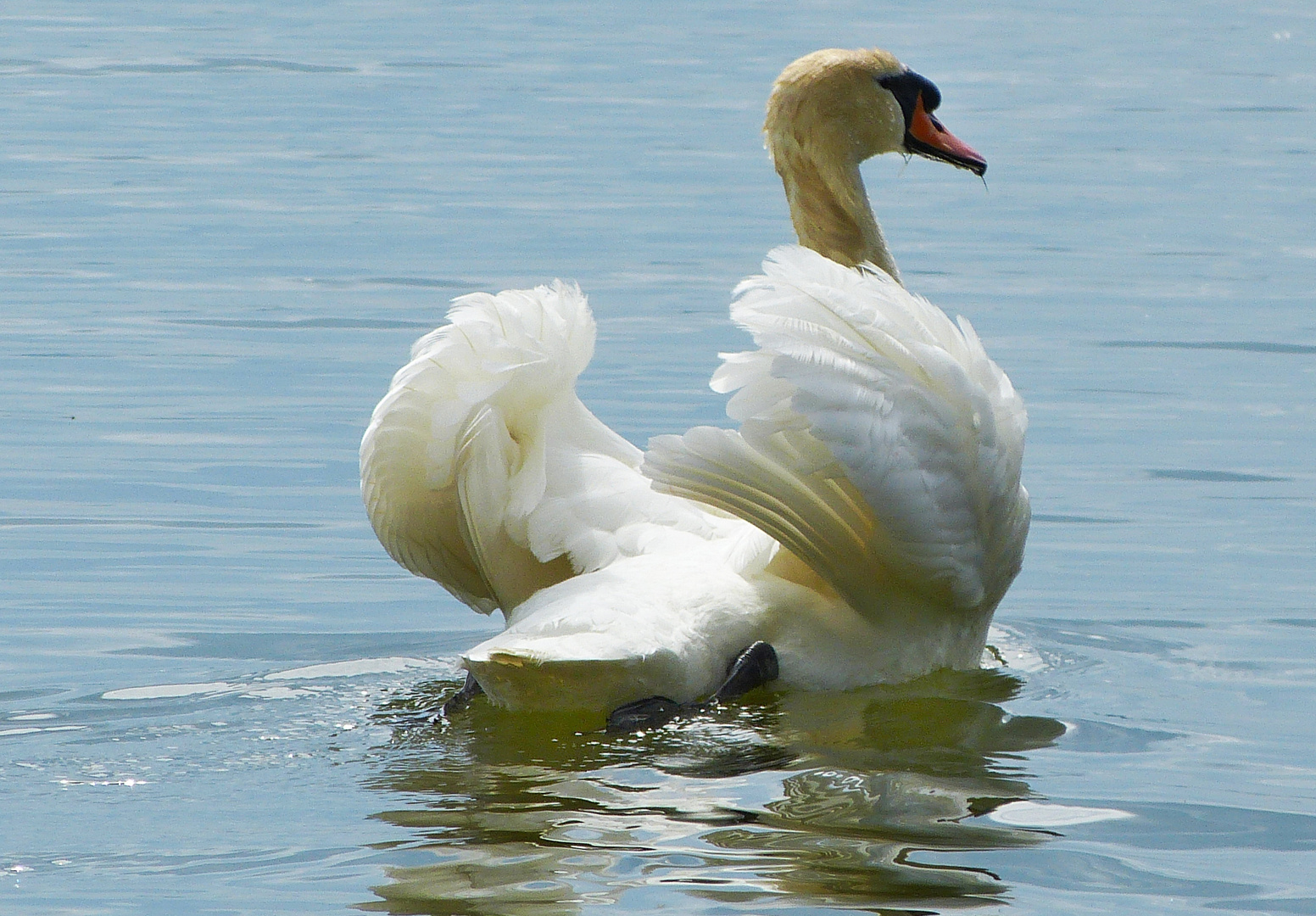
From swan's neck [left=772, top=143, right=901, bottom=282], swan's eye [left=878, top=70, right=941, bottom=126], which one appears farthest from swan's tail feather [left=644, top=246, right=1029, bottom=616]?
swan's eye [left=878, top=70, right=941, bottom=126]

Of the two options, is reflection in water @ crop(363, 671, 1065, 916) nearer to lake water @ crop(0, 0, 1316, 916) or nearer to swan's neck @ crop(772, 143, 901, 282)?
lake water @ crop(0, 0, 1316, 916)

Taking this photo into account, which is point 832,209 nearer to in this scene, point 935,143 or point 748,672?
point 935,143

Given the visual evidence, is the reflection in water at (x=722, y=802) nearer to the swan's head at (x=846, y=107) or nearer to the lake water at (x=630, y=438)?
the lake water at (x=630, y=438)

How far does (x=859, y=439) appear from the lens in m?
5.82

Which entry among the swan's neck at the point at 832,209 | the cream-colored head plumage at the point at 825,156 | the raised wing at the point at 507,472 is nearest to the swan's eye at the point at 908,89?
the cream-colored head plumage at the point at 825,156

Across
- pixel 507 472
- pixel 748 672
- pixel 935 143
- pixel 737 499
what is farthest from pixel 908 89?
pixel 748 672

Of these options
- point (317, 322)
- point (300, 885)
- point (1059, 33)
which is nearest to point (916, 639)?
point (300, 885)

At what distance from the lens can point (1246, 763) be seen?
6.18 meters

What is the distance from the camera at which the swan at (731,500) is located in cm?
586

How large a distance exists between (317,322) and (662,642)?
6966mm

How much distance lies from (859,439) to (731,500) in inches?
17.1

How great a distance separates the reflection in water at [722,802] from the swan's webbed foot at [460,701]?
2.1 inches

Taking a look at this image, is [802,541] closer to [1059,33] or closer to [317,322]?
[317,322]

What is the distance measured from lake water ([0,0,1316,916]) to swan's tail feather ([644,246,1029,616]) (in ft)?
1.65
